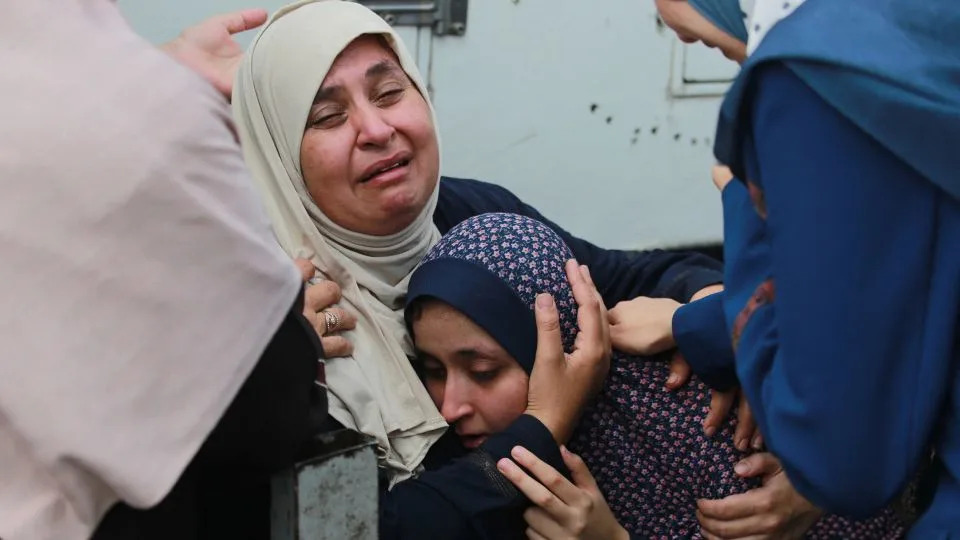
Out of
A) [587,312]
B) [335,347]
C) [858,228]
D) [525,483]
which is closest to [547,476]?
[525,483]

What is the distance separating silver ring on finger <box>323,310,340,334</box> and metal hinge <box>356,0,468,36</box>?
4.85 feet

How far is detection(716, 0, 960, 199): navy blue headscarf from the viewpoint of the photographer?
3.08 feet

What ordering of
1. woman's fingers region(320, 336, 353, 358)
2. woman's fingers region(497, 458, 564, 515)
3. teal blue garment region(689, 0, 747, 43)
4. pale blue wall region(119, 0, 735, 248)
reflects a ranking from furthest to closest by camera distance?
pale blue wall region(119, 0, 735, 248) < woman's fingers region(320, 336, 353, 358) < woman's fingers region(497, 458, 564, 515) < teal blue garment region(689, 0, 747, 43)

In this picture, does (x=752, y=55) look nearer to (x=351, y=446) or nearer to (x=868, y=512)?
(x=868, y=512)

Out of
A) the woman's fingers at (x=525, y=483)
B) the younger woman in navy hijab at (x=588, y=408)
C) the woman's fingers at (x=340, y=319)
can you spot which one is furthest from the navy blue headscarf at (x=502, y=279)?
the woman's fingers at (x=525, y=483)

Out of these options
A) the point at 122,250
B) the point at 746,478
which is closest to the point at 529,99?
the point at 746,478

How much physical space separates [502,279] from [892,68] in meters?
0.98

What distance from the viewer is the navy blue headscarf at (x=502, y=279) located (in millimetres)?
1796

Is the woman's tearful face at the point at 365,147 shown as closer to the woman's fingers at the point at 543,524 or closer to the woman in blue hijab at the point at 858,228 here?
the woman's fingers at the point at 543,524

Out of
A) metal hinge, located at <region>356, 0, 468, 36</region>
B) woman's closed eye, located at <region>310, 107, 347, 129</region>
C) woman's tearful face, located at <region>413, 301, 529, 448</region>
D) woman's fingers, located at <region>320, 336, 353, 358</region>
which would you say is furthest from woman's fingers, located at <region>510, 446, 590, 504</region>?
metal hinge, located at <region>356, 0, 468, 36</region>

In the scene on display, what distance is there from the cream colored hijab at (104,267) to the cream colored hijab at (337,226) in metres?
0.70

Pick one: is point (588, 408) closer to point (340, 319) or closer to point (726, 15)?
point (340, 319)

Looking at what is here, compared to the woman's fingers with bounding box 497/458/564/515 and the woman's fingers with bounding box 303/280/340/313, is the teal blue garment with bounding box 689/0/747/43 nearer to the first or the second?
the woman's fingers with bounding box 497/458/564/515

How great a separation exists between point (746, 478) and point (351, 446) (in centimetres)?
76
